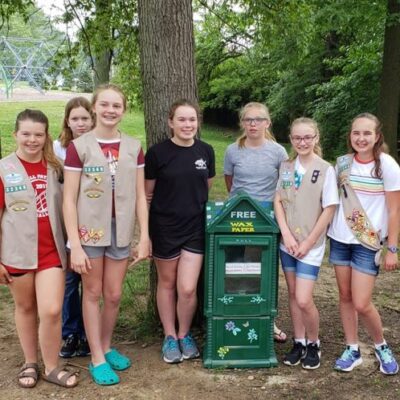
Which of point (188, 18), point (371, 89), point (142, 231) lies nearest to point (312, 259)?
point (142, 231)

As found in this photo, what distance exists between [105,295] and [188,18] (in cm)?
217

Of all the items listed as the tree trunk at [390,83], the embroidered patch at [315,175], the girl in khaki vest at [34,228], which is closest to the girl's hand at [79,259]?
the girl in khaki vest at [34,228]

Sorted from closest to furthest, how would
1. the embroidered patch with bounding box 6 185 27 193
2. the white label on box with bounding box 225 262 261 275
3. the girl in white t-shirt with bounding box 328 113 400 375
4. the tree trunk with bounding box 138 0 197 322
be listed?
the embroidered patch with bounding box 6 185 27 193 < the girl in white t-shirt with bounding box 328 113 400 375 < the white label on box with bounding box 225 262 261 275 < the tree trunk with bounding box 138 0 197 322

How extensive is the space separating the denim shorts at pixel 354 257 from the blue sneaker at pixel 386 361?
644 mm

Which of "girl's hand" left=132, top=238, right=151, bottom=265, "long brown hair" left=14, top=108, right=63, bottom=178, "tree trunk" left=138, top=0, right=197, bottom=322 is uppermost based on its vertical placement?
"tree trunk" left=138, top=0, right=197, bottom=322

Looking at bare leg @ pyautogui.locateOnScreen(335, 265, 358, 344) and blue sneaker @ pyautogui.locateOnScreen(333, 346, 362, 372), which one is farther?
blue sneaker @ pyautogui.locateOnScreen(333, 346, 362, 372)

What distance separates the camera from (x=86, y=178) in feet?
10.9

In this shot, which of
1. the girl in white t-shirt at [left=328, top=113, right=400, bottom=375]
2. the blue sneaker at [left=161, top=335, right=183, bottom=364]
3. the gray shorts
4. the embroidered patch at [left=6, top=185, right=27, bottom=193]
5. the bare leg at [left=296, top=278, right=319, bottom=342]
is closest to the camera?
the embroidered patch at [left=6, top=185, right=27, bottom=193]

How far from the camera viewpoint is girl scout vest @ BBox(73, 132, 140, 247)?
3.31 meters

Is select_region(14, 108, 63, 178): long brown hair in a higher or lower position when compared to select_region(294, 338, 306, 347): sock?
higher

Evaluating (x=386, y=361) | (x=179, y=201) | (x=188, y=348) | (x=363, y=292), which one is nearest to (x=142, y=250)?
(x=179, y=201)

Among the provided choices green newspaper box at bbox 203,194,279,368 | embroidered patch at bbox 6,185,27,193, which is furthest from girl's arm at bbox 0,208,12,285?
green newspaper box at bbox 203,194,279,368

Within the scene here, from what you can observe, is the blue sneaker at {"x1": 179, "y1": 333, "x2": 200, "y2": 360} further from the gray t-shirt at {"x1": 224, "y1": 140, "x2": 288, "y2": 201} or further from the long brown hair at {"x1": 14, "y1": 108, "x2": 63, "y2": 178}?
the long brown hair at {"x1": 14, "y1": 108, "x2": 63, "y2": 178}

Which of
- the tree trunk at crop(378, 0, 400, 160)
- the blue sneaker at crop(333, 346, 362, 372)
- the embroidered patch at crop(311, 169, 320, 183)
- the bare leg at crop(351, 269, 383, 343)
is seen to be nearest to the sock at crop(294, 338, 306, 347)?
the blue sneaker at crop(333, 346, 362, 372)
